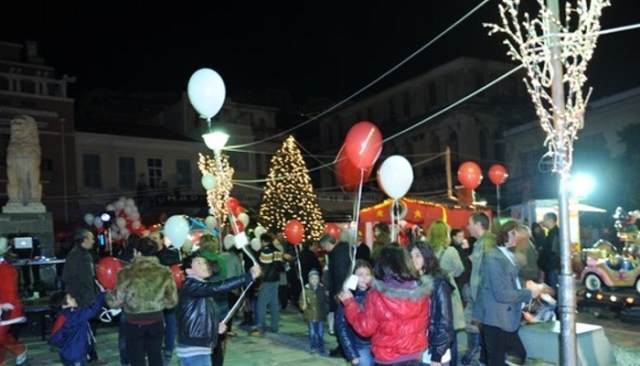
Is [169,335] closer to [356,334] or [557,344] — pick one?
[356,334]

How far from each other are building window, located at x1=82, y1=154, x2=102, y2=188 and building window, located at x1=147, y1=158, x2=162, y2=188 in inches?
112

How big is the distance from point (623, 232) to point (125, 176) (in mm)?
26344

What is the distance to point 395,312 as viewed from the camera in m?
4.16

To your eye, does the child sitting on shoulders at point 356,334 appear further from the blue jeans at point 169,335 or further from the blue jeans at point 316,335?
the blue jeans at point 169,335

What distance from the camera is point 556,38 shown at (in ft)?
17.8

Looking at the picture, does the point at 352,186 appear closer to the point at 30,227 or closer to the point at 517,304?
the point at 30,227

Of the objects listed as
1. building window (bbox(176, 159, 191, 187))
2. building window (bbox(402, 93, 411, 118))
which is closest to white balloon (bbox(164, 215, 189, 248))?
building window (bbox(176, 159, 191, 187))

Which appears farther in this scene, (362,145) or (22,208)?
(22,208)

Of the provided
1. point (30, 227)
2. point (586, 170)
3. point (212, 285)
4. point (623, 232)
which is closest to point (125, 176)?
point (30, 227)

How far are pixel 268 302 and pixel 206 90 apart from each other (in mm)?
4551

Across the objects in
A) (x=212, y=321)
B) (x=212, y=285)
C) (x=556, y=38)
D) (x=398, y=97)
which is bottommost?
(x=212, y=321)

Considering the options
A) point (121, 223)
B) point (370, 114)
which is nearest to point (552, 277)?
point (121, 223)

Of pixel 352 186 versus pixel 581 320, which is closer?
pixel 581 320

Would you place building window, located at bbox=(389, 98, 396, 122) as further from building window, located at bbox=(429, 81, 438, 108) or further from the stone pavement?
the stone pavement
